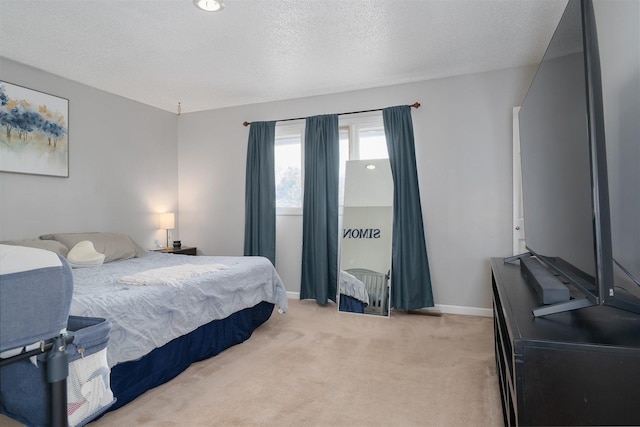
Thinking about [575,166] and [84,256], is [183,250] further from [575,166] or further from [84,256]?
[575,166]

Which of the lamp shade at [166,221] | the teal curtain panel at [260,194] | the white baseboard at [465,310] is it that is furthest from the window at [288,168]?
the white baseboard at [465,310]

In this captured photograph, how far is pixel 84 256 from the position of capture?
3131 millimetres

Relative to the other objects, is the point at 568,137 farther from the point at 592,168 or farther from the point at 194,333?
the point at 194,333

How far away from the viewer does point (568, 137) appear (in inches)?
49.7

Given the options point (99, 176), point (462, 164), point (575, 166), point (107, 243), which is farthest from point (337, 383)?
point (99, 176)

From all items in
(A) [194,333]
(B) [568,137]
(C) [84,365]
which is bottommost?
(A) [194,333]

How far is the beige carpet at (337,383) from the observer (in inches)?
73.7

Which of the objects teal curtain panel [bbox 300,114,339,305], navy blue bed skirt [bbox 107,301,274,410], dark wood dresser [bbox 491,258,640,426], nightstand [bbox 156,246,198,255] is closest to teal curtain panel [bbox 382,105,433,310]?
teal curtain panel [bbox 300,114,339,305]

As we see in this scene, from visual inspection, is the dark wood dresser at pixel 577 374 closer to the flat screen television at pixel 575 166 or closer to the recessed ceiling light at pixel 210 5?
the flat screen television at pixel 575 166

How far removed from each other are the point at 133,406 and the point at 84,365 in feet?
3.88

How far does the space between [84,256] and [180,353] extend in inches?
56.5

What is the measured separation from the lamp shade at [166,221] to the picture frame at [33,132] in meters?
1.18

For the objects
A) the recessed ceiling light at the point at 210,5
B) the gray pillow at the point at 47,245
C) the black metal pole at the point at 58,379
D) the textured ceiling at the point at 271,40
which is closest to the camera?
the black metal pole at the point at 58,379

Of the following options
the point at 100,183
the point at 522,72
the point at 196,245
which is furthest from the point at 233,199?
the point at 522,72
